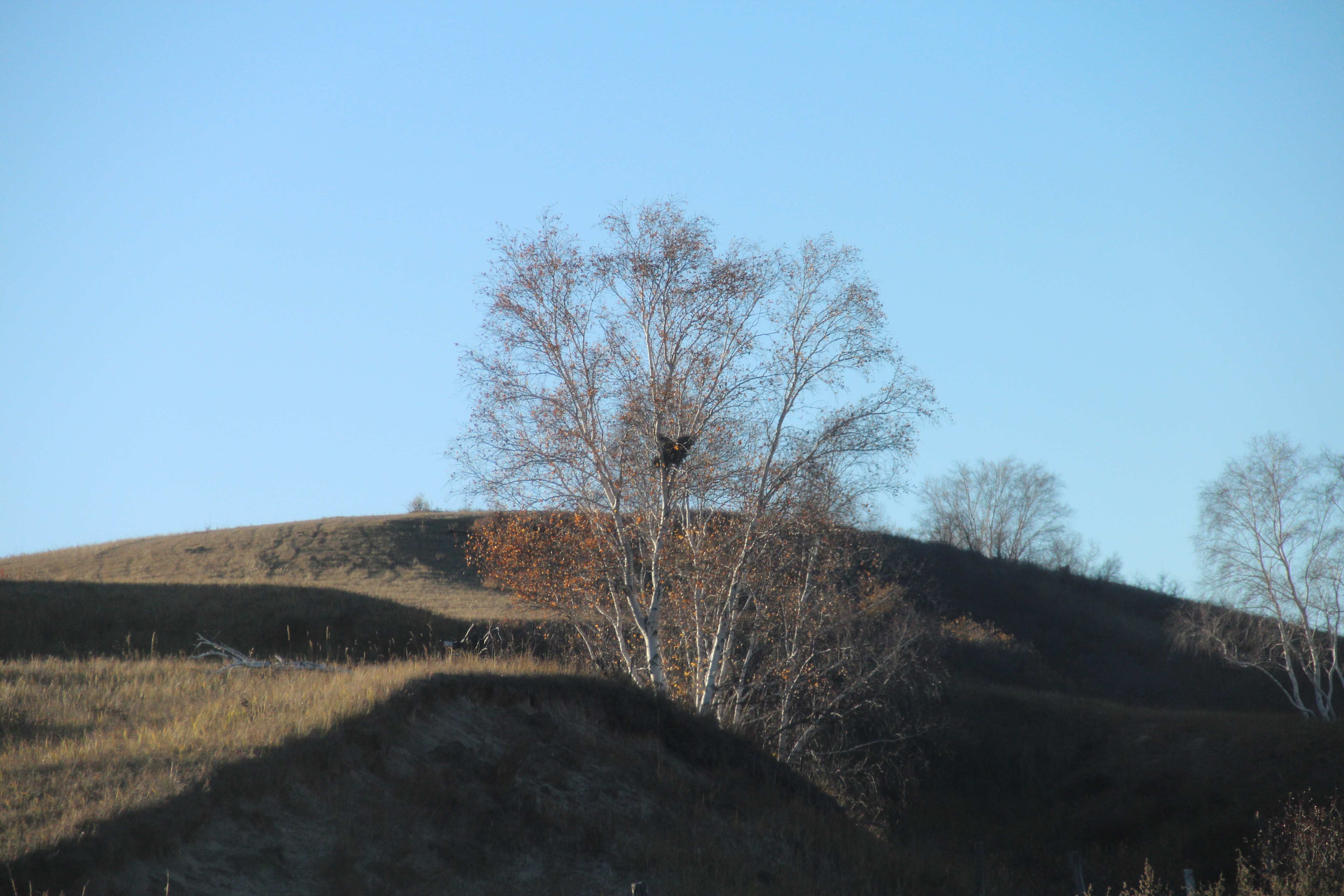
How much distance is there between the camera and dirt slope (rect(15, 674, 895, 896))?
8.56 meters

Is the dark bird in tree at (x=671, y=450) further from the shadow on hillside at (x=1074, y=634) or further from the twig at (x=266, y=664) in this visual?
the shadow on hillside at (x=1074, y=634)

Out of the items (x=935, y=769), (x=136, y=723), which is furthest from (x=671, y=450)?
(x=935, y=769)

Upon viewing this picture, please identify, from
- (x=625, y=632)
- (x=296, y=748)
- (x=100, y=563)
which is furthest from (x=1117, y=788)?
(x=100, y=563)

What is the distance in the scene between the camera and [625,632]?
68.4 feet

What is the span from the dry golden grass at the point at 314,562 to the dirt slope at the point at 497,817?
17.7m

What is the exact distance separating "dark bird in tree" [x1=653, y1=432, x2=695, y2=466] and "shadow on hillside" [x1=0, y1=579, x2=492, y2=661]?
32.8 feet

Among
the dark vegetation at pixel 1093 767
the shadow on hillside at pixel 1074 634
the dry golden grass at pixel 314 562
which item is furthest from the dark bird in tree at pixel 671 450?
the shadow on hillside at pixel 1074 634

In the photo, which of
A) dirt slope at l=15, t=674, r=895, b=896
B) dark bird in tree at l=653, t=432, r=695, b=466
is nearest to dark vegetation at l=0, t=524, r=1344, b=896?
dirt slope at l=15, t=674, r=895, b=896

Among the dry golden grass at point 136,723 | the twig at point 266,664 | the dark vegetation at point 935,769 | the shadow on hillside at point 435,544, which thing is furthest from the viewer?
the shadow on hillside at point 435,544

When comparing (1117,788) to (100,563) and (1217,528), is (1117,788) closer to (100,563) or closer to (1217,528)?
(1217,528)

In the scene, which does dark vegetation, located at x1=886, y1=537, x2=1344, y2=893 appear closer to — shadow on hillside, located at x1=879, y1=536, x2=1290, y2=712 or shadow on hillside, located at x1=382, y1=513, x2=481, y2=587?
shadow on hillside, located at x1=879, y1=536, x2=1290, y2=712

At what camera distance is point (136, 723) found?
1093cm

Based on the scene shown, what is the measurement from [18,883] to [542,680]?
26.5ft

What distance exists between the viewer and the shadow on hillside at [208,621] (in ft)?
83.3
